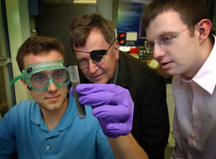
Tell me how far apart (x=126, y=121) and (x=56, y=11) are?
9.20ft

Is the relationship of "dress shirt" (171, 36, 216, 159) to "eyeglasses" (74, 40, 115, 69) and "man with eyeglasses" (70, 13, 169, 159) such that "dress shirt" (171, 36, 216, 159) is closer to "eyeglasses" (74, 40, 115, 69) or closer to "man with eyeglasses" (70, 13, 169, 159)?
"man with eyeglasses" (70, 13, 169, 159)

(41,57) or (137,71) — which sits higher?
(41,57)

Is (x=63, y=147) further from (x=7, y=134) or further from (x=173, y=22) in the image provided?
(x=173, y=22)

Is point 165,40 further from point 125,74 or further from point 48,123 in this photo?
point 48,123

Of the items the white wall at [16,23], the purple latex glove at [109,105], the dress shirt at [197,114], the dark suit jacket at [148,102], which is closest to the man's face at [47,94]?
the purple latex glove at [109,105]

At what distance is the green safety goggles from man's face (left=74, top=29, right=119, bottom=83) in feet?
0.65

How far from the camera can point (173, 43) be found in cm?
89

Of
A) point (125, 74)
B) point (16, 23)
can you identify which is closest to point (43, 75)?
point (125, 74)

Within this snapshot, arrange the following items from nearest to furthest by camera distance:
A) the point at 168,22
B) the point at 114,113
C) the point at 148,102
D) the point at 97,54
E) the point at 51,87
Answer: the point at 114,113 < the point at 168,22 < the point at 51,87 < the point at 97,54 < the point at 148,102

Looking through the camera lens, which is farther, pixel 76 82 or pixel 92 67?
pixel 92 67

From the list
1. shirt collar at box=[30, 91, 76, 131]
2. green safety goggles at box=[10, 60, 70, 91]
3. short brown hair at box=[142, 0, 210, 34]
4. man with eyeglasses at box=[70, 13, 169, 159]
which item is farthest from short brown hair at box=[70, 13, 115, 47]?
shirt collar at box=[30, 91, 76, 131]

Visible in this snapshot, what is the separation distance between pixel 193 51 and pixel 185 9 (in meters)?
0.24

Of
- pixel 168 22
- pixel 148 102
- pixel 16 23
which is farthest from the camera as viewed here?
pixel 16 23

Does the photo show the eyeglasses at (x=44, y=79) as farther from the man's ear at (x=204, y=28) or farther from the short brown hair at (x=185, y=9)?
the man's ear at (x=204, y=28)
